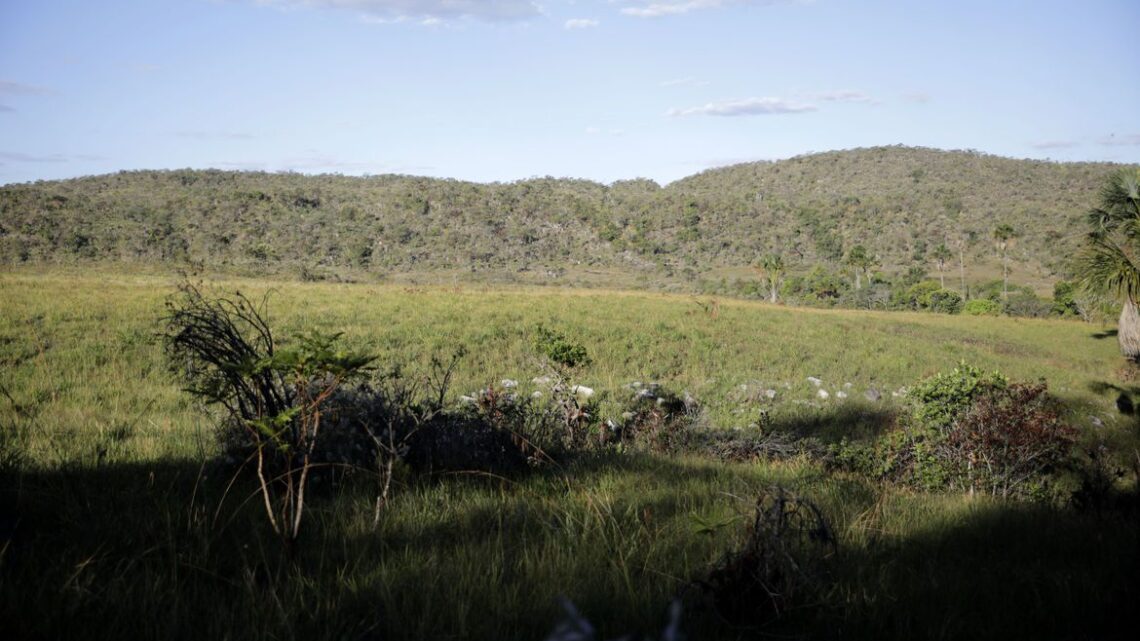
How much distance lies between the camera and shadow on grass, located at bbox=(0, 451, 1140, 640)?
2.27 meters

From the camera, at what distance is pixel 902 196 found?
376 ft

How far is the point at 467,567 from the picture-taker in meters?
2.67

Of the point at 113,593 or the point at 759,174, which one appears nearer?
the point at 113,593

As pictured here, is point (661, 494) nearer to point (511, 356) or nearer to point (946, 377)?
point (946, 377)

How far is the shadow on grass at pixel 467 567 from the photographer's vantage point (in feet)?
7.45

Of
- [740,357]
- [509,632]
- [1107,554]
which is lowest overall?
[740,357]

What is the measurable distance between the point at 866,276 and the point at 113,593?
8210 cm

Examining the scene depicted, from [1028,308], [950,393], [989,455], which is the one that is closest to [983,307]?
[1028,308]

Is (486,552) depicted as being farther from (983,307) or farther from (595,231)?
(595,231)

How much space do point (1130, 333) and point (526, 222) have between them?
80934mm

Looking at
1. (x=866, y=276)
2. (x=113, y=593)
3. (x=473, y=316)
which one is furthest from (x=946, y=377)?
(x=866, y=276)

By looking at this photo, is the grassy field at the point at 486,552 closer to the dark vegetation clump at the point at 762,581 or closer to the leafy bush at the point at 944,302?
the dark vegetation clump at the point at 762,581

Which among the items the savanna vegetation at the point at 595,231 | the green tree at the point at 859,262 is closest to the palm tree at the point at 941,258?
the savanna vegetation at the point at 595,231

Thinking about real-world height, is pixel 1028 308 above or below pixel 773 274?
below
